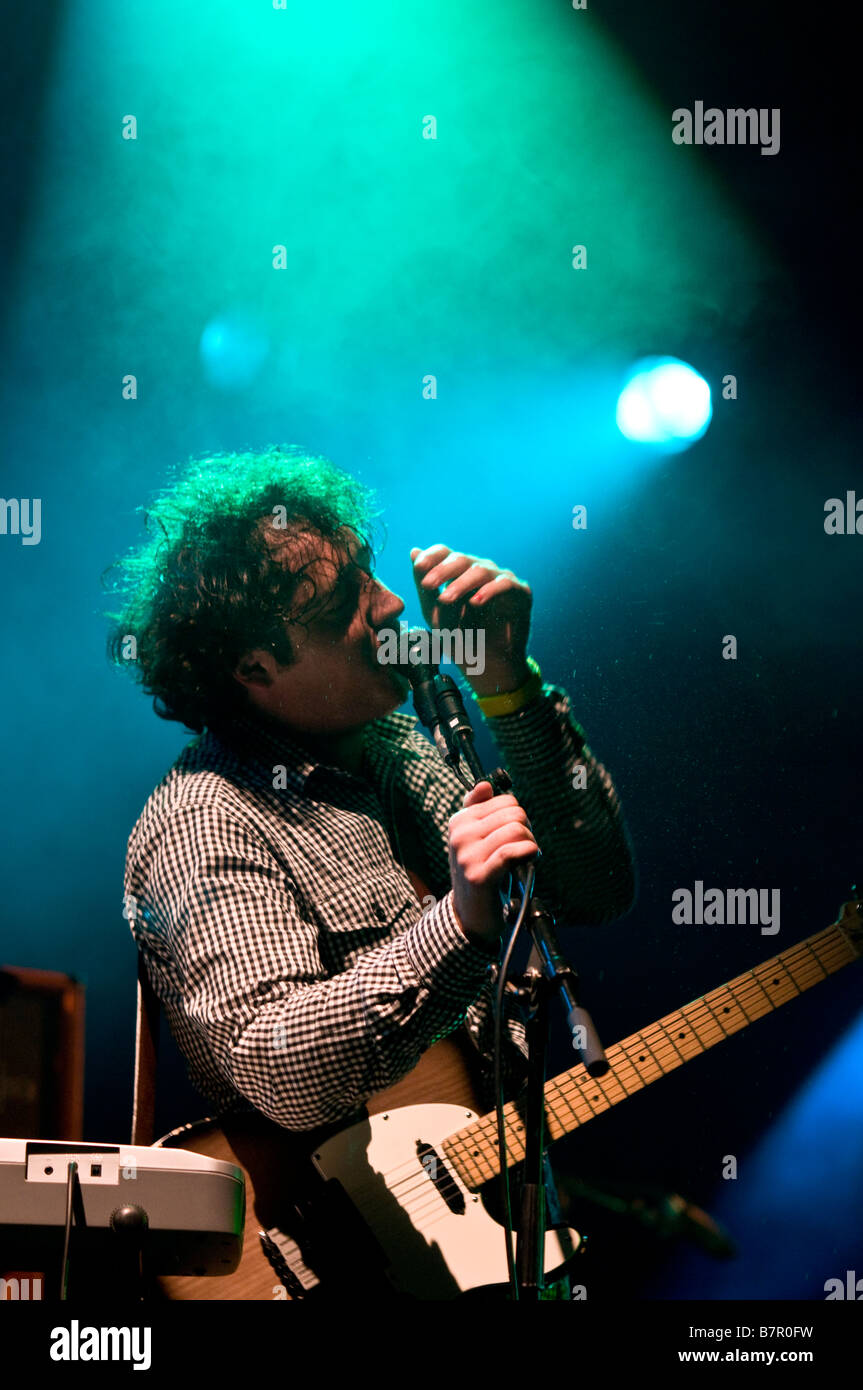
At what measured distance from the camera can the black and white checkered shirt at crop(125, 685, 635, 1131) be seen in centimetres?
169

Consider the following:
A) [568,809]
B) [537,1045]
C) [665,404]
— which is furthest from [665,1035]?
[665,404]

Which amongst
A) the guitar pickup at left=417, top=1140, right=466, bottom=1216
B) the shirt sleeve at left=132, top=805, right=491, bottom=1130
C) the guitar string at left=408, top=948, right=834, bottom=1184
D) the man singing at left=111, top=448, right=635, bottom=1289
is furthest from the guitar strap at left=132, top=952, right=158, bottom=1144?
the guitar string at left=408, top=948, right=834, bottom=1184

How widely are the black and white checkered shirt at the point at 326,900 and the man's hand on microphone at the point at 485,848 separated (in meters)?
0.07

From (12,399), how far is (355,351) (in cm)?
102

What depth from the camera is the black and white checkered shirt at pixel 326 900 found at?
1.69 metres

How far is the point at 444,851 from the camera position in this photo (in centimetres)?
241

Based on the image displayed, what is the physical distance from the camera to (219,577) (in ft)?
8.11

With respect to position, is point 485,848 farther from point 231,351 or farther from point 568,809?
point 231,351

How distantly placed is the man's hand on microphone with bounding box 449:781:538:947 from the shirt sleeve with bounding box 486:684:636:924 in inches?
29.2

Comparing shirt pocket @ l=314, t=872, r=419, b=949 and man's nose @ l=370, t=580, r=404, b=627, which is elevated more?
man's nose @ l=370, t=580, r=404, b=627

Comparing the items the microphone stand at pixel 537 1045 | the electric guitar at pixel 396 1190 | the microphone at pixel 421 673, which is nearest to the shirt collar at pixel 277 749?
the microphone at pixel 421 673

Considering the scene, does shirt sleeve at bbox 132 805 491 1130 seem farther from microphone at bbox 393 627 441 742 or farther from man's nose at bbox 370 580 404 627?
man's nose at bbox 370 580 404 627
